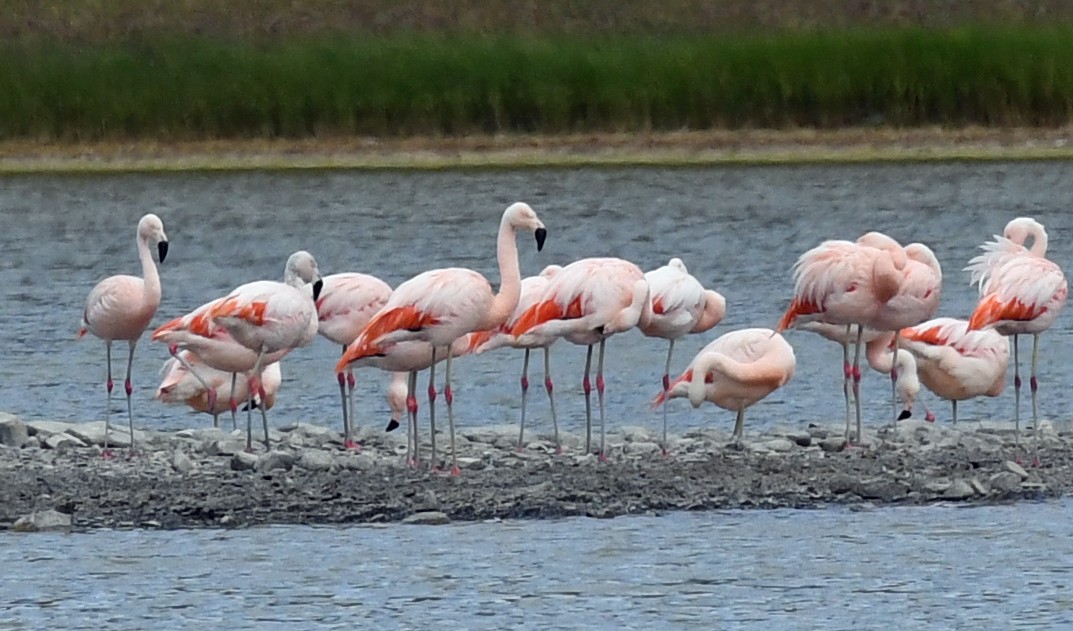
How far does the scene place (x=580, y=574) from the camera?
373 inches

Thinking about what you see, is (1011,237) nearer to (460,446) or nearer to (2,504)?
(460,446)

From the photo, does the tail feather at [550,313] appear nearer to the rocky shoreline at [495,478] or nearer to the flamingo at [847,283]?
the rocky shoreline at [495,478]

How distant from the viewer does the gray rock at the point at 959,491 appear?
10.8 m

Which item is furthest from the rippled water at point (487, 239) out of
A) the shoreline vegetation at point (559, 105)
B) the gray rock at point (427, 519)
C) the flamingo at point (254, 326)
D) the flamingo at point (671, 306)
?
the gray rock at point (427, 519)

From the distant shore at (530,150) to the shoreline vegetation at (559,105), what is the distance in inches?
1.2

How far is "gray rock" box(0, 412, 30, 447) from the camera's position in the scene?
1245cm

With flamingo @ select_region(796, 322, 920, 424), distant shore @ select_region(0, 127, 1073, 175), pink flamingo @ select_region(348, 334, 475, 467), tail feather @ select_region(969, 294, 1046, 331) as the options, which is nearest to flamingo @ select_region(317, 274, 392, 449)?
pink flamingo @ select_region(348, 334, 475, 467)

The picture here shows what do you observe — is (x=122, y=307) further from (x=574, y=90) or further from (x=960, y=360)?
(x=574, y=90)

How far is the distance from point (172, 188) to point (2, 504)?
21.8 m

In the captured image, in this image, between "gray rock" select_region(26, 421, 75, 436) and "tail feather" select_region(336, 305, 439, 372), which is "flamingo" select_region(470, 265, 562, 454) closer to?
"tail feather" select_region(336, 305, 439, 372)

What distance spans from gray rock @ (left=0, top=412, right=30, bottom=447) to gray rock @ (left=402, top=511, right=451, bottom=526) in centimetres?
283

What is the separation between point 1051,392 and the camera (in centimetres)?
1443

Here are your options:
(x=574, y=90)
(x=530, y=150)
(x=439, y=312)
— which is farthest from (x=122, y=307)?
(x=574, y=90)

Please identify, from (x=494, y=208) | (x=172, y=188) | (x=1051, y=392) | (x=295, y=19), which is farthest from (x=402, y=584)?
(x=295, y=19)
